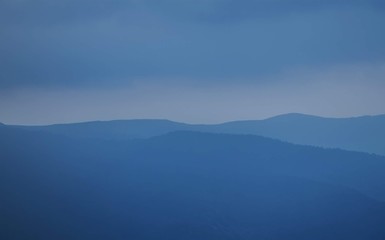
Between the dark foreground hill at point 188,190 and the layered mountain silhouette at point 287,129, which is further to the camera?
the layered mountain silhouette at point 287,129

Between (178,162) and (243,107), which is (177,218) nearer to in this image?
(178,162)

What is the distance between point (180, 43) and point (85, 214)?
2.04 m

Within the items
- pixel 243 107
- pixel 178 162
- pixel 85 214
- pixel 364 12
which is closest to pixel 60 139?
pixel 85 214

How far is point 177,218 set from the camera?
243 inches

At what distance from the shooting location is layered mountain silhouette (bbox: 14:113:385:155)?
20.6 feet

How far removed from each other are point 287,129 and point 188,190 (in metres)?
1.22

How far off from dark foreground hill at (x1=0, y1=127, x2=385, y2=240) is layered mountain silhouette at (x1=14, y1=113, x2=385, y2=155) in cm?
10

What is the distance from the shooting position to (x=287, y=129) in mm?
6395

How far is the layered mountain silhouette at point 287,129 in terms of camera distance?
6.29 m

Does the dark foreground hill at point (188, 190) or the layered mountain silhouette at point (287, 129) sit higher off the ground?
the layered mountain silhouette at point (287, 129)

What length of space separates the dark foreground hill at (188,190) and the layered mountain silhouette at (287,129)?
97 mm

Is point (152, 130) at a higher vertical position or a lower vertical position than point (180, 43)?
lower

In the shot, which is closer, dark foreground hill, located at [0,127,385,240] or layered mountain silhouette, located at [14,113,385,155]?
dark foreground hill, located at [0,127,385,240]

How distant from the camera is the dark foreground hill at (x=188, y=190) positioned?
20.1ft
